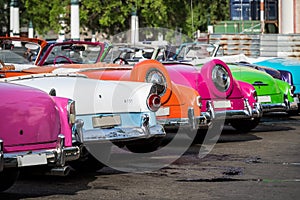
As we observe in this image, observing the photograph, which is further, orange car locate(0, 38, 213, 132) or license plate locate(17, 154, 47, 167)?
orange car locate(0, 38, 213, 132)

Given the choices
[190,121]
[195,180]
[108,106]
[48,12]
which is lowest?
[195,180]

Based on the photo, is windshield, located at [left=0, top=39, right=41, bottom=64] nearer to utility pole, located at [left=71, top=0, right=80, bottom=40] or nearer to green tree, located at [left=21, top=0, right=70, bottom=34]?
utility pole, located at [left=71, top=0, right=80, bottom=40]

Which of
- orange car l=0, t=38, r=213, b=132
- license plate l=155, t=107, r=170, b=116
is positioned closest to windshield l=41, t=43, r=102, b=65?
orange car l=0, t=38, r=213, b=132

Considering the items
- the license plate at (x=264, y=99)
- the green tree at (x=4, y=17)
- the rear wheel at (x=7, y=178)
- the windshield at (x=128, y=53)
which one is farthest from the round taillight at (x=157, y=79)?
the green tree at (x=4, y=17)

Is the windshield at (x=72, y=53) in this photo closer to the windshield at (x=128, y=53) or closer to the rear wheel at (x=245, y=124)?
the windshield at (x=128, y=53)

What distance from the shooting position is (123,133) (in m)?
9.70

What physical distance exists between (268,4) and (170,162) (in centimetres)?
3804

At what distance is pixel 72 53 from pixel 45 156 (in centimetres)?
644

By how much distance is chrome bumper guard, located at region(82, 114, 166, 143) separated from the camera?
30.6ft

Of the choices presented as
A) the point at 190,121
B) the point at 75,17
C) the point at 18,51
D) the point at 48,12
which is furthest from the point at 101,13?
the point at 190,121

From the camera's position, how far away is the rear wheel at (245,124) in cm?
1488

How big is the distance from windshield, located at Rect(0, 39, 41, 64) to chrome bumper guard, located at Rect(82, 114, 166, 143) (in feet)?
13.5

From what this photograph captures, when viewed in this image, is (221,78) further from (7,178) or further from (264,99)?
(7,178)

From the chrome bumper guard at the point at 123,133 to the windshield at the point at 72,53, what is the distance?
415 cm
